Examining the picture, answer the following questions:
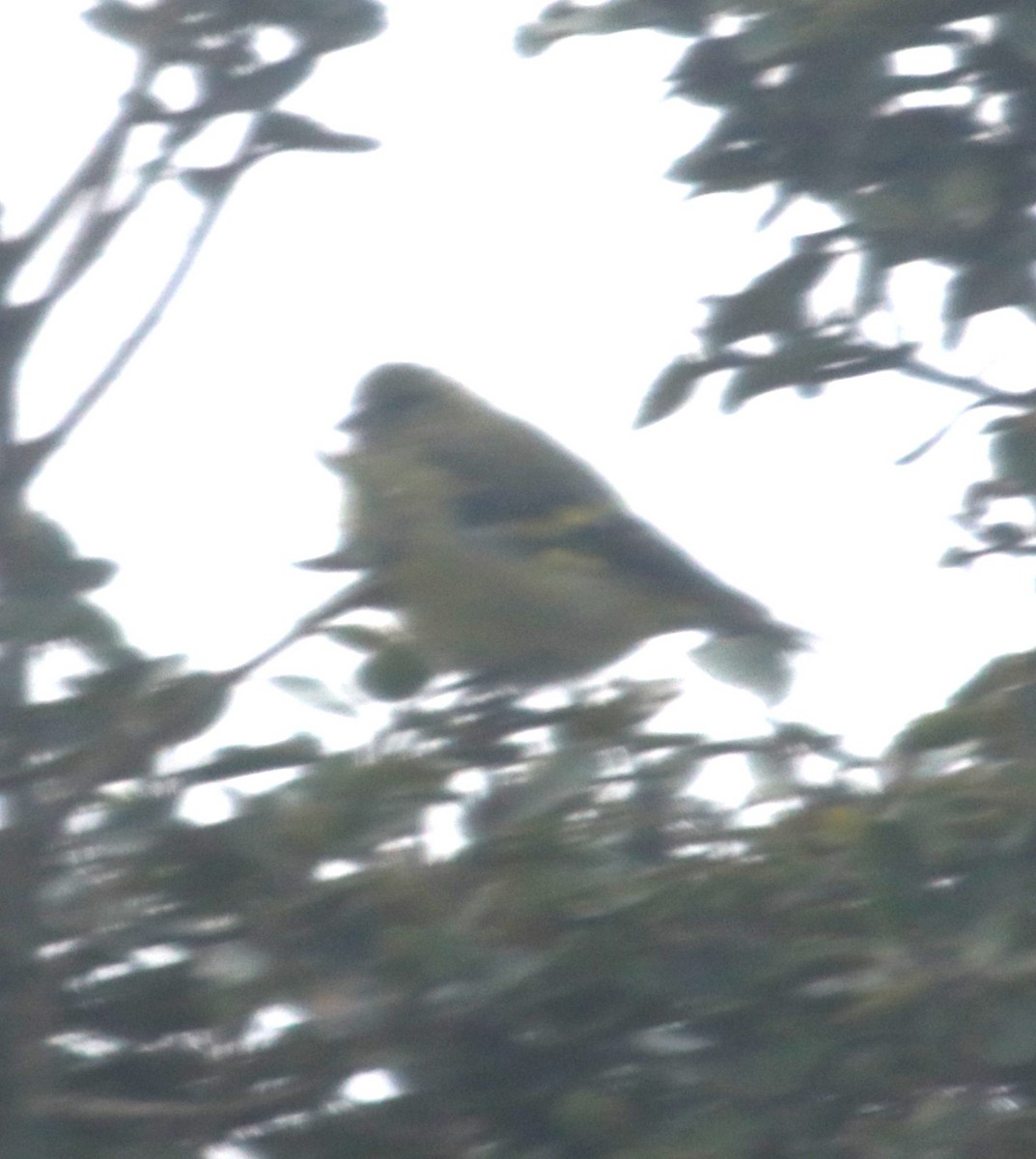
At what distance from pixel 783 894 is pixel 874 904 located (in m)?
0.14

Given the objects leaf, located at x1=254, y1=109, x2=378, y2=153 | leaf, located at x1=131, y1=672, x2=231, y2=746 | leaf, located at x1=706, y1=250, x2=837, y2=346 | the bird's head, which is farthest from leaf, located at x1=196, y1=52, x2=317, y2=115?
the bird's head

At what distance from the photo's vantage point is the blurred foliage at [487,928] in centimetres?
143

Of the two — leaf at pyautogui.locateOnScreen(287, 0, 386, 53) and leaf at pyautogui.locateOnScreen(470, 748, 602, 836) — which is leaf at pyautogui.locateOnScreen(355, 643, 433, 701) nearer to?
leaf at pyautogui.locateOnScreen(470, 748, 602, 836)

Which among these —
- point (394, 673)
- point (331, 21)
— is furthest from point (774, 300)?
point (394, 673)

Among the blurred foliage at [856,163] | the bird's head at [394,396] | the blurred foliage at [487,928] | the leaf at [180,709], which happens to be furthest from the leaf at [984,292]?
the bird's head at [394,396]

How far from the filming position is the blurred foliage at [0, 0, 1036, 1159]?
4.69ft

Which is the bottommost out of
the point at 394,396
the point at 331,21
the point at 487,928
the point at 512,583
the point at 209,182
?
the point at 487,928

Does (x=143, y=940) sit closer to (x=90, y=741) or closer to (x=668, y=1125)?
(x=90, y=741)

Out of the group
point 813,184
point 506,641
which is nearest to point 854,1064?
point 506,641

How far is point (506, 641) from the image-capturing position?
7.13ft

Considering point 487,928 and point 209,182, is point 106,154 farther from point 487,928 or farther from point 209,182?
point 487,928

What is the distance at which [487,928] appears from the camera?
153 cm

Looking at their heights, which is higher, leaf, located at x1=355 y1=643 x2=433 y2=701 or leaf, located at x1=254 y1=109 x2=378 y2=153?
leaf, located at x1=254 y1=109 x2=378 y2=153

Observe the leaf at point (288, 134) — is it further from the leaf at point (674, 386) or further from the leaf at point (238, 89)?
the leaf at point (674, 386)
